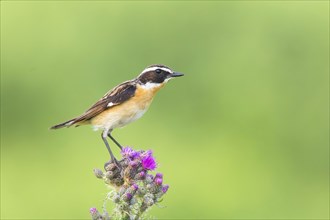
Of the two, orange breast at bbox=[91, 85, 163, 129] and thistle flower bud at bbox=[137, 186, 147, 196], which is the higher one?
orange breast at bbox=[91, 85, 163, 129]

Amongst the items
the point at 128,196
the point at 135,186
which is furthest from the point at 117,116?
the point at 128,196

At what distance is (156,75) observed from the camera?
897 cm

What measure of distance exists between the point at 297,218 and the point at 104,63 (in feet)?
21.2

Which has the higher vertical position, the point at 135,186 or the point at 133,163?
the point at 133,163

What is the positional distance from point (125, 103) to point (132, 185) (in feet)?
5.87

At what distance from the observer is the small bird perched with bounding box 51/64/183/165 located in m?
8.83

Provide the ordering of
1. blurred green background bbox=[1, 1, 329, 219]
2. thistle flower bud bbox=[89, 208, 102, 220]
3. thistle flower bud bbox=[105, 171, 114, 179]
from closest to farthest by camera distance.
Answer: thistle flower bud bbox=[89, 208, 102, 220] → thistle flower bud bbox=[105, 171, 114, 179] → blurred green background bbox=[1, 1, 329, 219]

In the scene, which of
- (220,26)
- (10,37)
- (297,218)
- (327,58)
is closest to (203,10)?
(220,26)

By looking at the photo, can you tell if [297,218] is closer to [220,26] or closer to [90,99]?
[90,99]

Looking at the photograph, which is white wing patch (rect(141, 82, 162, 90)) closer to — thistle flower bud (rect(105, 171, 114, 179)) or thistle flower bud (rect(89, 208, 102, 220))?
thistle flower bud (rect(105, 171, 114, 179))

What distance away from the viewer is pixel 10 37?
2323cm

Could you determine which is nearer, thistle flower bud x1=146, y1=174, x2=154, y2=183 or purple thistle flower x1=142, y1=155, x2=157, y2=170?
thistle flower bud x1=146, y1=174, x2=154, y2=183

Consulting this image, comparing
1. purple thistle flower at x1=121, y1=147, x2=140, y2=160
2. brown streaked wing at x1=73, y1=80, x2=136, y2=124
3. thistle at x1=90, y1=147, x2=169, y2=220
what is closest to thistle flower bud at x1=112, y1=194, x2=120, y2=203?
thistle at x1=90, y1=147, x2=169, y2=220

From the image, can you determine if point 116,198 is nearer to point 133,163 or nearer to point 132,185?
point 132,185
